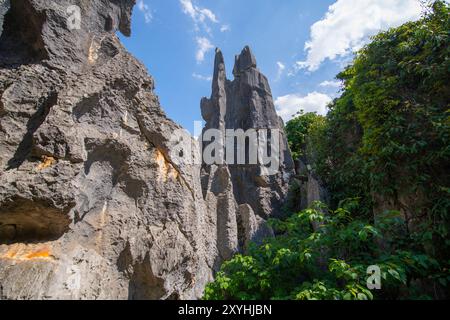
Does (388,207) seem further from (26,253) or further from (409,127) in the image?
(26,253)

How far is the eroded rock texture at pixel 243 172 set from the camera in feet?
26.9

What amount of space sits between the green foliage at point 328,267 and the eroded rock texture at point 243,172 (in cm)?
273

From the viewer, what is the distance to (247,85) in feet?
46.3

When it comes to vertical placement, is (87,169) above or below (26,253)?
above

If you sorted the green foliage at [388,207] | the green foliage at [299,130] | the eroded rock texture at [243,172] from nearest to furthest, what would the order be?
the green foliage at [388,207] → the eroded rock texture at [243,172] → the green foliage at [299,130]

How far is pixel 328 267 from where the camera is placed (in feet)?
15.2

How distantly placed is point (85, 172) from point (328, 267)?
13.8 ft

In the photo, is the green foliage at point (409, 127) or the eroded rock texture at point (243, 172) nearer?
the green foliage at point (409, 127)

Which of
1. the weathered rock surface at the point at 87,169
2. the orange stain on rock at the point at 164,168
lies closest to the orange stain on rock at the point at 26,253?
the weathered rock surface at the point at 87,169

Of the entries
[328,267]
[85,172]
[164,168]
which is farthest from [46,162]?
[328,267]

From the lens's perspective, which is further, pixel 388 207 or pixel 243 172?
pixel 243 172

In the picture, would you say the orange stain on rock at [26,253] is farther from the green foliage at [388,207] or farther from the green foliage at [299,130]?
the green foliage at [299,130]
